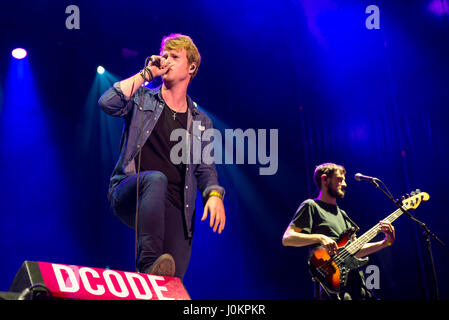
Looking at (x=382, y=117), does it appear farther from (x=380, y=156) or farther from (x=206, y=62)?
(x=206, y=62)

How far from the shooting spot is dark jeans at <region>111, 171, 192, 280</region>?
7.97ft

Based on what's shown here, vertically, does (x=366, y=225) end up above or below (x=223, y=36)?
below

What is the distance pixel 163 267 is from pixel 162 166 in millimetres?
910

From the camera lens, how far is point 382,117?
597 centimetres

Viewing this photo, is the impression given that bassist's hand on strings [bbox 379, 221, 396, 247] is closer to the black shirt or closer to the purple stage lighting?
the black shirt

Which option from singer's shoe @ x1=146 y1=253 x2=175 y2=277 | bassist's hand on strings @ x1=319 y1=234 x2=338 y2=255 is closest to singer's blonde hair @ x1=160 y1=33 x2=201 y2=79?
singer's shoe @ x1=146 y1=253 x2=175 y2=277

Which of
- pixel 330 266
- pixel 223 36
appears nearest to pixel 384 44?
pixel 223 36

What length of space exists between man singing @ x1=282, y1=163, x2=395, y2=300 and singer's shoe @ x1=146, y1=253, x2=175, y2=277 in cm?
206

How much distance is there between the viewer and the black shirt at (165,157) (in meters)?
2.90

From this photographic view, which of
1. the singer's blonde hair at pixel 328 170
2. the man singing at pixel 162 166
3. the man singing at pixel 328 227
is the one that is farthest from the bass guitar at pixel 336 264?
the man singing at pixel 162 166

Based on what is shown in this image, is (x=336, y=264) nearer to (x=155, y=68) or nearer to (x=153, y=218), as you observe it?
(x=153, y=218)

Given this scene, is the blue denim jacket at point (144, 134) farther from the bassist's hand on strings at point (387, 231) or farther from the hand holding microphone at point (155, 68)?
the bassist's hand on strings at point (387, 231)
